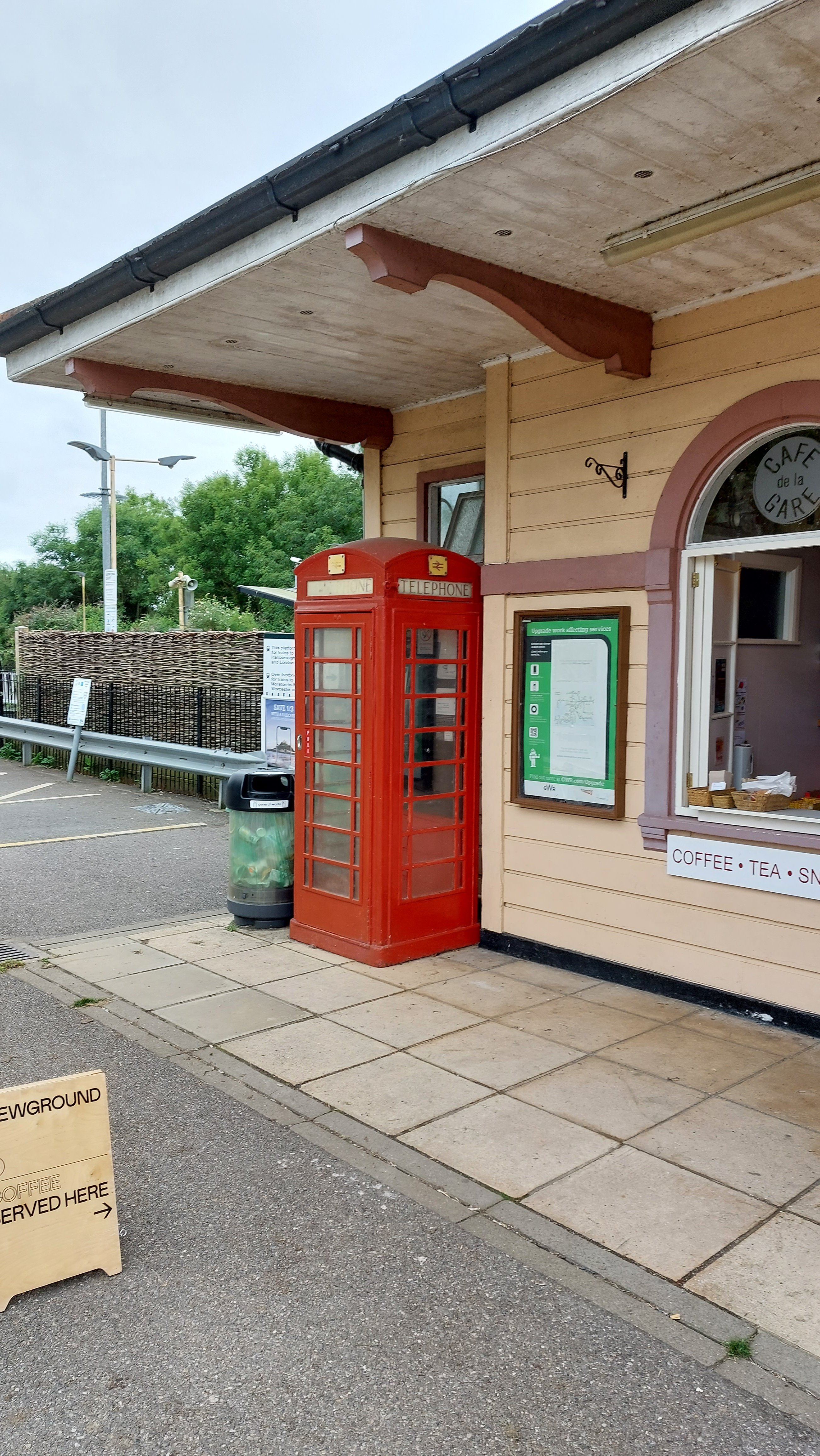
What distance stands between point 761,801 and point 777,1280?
248cm

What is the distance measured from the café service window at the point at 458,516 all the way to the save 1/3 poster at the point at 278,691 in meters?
3.23

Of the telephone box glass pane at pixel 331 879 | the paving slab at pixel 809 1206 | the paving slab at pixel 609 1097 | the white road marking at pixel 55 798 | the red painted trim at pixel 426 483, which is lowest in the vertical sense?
the paving slab at pixel 809 1206

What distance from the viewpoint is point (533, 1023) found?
16.6ft

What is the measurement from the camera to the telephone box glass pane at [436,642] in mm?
6082

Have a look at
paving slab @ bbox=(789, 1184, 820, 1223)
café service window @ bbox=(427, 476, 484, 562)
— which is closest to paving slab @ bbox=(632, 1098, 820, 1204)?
paving slab @ bbox=(789, 1184, 820, 1223)

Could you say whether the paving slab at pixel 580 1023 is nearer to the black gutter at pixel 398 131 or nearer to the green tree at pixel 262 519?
the black gutter at pixel 398 131

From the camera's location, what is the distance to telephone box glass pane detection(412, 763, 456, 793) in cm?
613

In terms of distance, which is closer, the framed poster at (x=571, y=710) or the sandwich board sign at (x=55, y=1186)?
the sandwich board sign at (x=55, y=1186)

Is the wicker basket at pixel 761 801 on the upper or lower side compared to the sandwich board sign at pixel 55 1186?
upper


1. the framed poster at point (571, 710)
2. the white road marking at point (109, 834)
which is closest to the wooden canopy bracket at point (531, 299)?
the framed poster at point (571, 710)

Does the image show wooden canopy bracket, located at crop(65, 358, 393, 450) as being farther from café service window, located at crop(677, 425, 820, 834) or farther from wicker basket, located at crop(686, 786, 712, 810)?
wicker basket, located at crop(686, 786, 712, 810)

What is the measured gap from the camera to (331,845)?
6.25m

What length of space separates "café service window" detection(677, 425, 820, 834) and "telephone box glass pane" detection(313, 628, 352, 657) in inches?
75.5

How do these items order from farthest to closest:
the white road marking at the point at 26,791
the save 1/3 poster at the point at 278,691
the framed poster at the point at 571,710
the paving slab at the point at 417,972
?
the white road marking at the point at 26,791 < the save 1/3 poster at the point at 278,691 < the paving slab at the point at 417,972 < the framed poster at the point at 571,710
